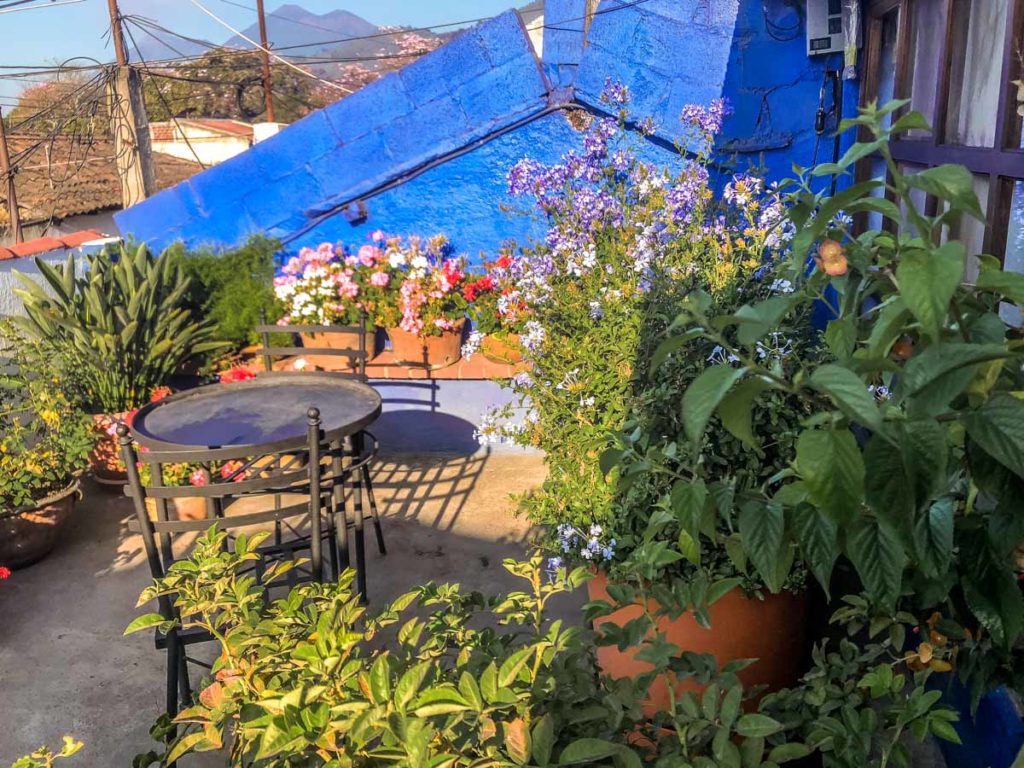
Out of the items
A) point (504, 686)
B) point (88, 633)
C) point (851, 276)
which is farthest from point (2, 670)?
point (851, 276)

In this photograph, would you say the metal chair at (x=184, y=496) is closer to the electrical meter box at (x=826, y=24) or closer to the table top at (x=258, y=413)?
the table top at (x=258, y=413)

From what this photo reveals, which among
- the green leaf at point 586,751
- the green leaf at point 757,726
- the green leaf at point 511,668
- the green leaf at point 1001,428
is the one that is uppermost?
the green leaf at point 1001,428

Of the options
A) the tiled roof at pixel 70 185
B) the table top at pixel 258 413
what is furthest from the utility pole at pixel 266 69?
the table top at pixel 258 413

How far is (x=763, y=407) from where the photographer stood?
2.29 metres

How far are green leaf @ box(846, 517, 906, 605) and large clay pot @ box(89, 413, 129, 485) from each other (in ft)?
13.7

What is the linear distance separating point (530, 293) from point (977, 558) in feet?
7.48

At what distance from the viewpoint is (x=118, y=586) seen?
3.73 m

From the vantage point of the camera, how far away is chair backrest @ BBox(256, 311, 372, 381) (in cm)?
409

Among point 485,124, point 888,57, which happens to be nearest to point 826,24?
point 888,57

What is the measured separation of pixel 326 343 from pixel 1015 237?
12.3 ft

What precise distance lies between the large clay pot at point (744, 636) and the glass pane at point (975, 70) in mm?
1456

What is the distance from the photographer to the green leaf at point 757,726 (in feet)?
3.81

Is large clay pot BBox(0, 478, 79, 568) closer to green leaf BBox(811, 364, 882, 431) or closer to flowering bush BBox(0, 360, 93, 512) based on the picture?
flowering bush BBox(0, 360, 93, 512)

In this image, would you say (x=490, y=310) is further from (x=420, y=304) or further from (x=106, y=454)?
(x=106, y=454)
